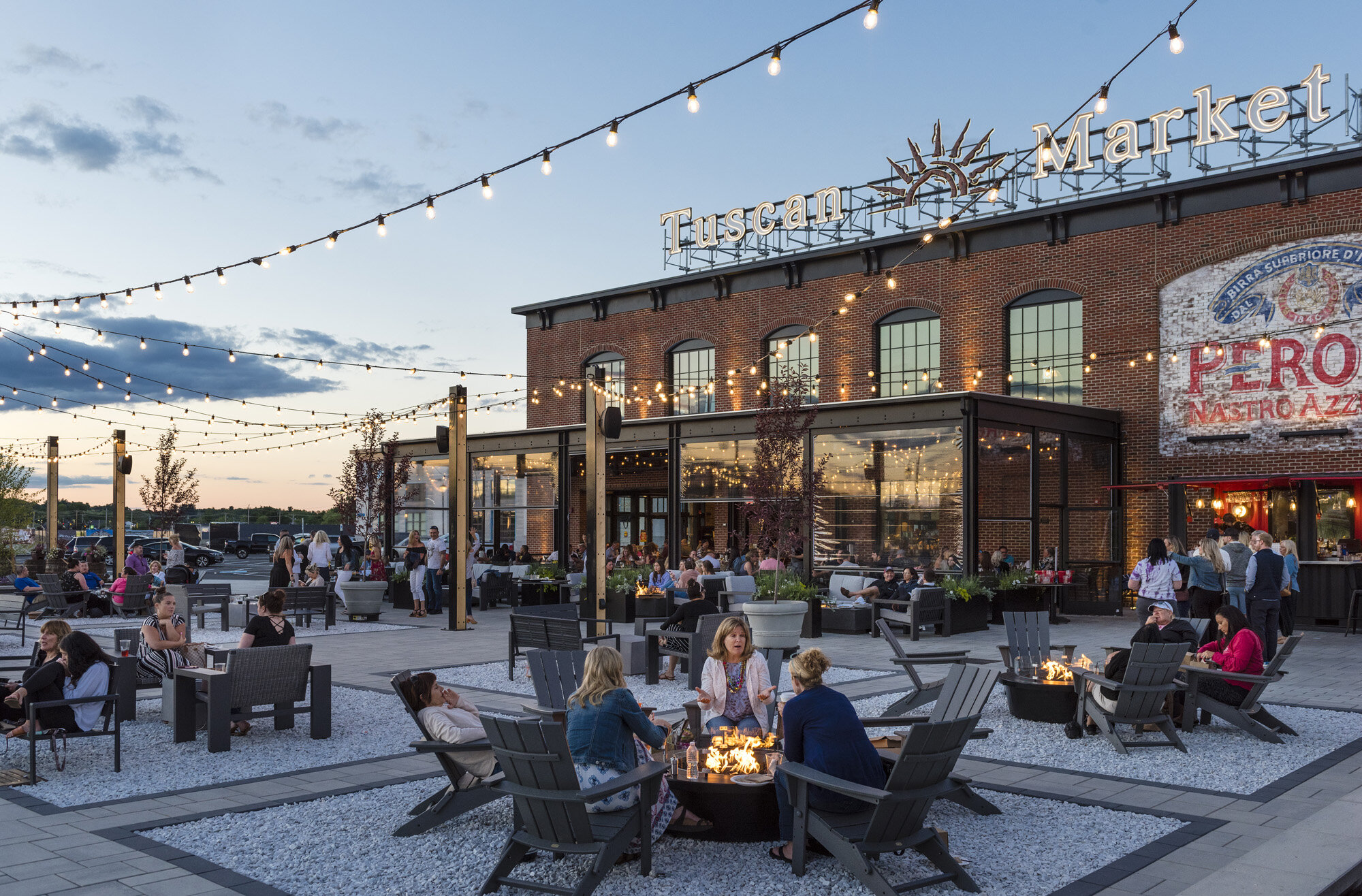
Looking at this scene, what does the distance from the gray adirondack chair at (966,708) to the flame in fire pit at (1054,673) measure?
2.43 m

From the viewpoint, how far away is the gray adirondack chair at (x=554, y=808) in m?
5.00

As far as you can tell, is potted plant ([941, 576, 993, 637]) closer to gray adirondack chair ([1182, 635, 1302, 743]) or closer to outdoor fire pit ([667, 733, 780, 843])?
gray adirondack chair ([1182, 635, 1302, 743])

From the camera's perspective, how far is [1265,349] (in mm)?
20609

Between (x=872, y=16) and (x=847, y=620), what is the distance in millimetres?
11647

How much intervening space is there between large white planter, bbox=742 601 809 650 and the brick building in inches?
174

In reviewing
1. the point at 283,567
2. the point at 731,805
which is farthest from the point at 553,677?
the point at 283,567

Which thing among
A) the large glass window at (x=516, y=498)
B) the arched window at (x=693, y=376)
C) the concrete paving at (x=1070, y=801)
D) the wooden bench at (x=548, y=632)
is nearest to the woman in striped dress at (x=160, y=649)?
the concrete paving at (x=1070, y=801)

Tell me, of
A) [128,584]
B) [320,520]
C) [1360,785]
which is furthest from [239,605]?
[320,520]

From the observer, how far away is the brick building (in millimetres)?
19750

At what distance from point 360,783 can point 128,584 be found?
14953mm

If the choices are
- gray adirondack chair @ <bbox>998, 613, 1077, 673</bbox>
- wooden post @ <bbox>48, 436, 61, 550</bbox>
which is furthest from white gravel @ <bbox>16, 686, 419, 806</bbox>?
wooden post @ <bbox>48, 436, 61, 550</bbox>

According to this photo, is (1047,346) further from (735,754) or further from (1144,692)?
(735,754)

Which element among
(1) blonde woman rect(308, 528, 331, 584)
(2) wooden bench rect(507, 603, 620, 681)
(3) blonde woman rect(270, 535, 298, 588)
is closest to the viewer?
(2) wooden bench rect(507, 603, 620, 681)

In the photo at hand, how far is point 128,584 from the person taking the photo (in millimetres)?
19953
